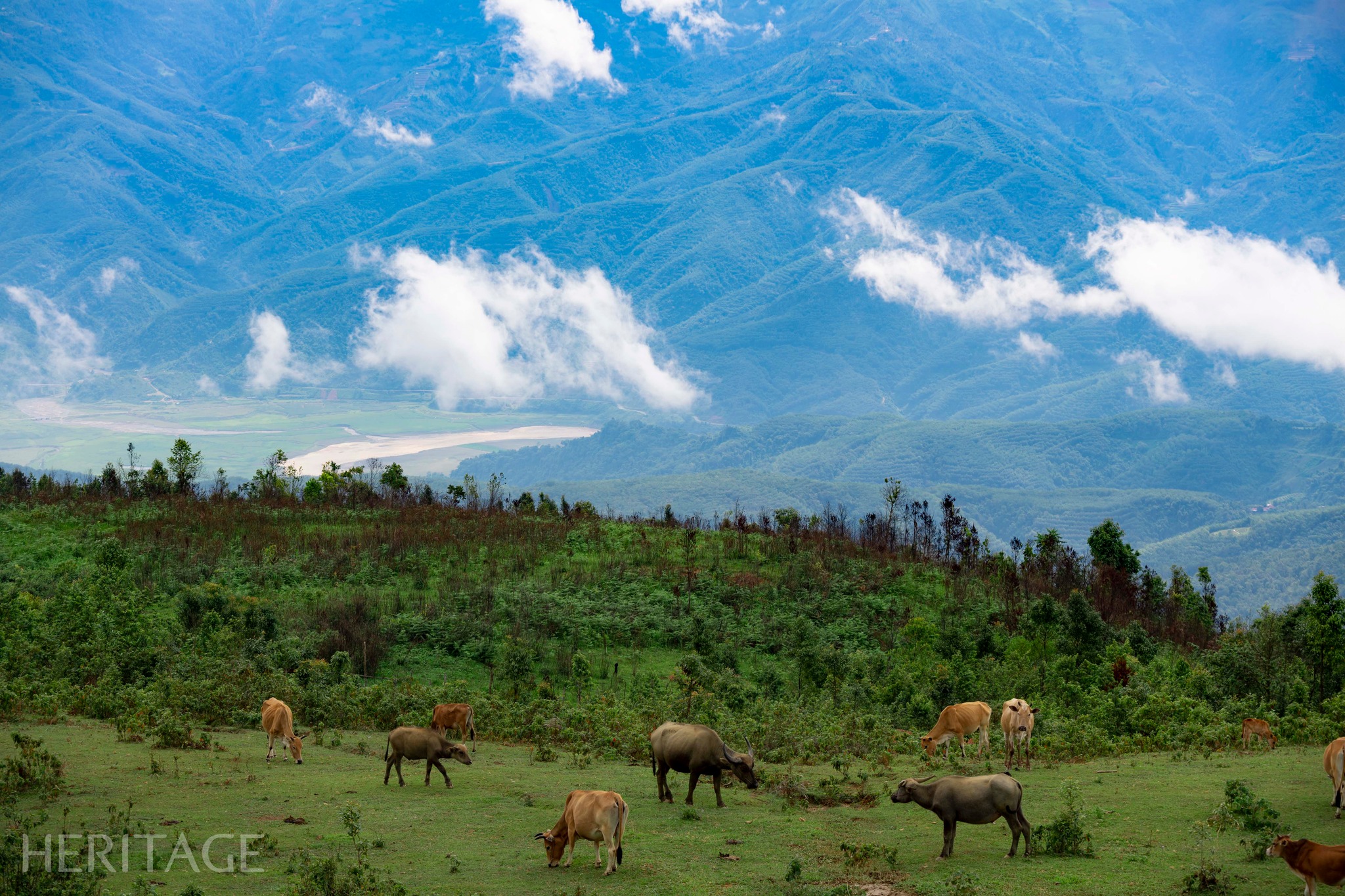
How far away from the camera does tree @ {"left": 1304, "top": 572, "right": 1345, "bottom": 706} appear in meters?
26.7

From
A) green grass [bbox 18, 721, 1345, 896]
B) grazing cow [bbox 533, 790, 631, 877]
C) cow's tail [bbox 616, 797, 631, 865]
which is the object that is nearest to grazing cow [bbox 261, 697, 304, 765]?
green grass [bbox 18, 721, 1345, 896]

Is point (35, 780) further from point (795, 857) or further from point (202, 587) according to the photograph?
point (202, 587)

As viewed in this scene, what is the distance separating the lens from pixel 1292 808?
14.2 metres

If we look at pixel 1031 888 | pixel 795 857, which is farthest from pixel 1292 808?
pixel 795 857

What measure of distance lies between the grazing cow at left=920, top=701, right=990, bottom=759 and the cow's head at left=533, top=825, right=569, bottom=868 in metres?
8.72

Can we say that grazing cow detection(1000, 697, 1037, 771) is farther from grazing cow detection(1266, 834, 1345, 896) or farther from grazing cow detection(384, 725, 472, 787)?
grazing cow detection(384, 725, 472, 787)

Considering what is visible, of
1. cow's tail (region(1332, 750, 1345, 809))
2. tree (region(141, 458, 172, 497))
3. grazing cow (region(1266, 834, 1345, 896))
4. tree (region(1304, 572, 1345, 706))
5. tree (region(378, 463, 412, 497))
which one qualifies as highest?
tree (region(378, 463, 412, 497))

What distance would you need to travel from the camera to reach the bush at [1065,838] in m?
12.7

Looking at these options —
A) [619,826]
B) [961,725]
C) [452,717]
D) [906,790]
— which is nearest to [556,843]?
[619,826]

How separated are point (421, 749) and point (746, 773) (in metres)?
4.94

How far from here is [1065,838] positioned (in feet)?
41.8

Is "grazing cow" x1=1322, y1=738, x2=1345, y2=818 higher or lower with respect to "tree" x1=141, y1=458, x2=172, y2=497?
lower

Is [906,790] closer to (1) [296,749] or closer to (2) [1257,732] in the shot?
(2) [1257,732]

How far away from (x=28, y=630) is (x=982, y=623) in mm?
26116
